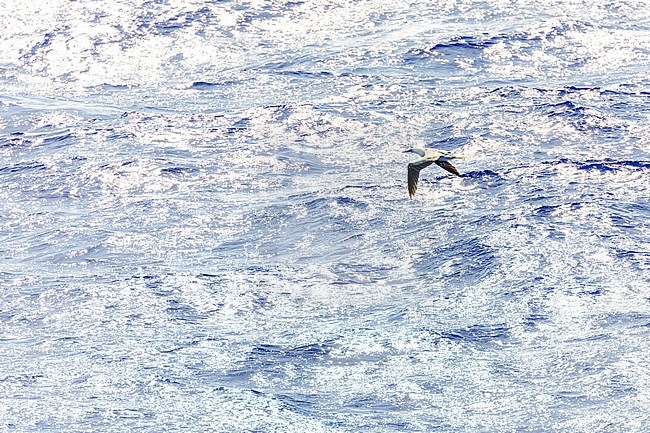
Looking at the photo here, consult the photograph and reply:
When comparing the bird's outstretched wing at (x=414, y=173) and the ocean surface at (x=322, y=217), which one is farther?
the ocean surface at (x=322, y=217)

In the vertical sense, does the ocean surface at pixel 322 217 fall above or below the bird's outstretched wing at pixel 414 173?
below

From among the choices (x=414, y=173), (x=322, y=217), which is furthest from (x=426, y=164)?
(x=322, y=217)

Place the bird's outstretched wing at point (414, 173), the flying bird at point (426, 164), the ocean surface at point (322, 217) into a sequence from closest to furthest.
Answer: the flying bird at point (426, 164), the bird's outstretched wing at point (414, 173), the ocean surface at point (322, 217)

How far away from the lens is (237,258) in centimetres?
4184

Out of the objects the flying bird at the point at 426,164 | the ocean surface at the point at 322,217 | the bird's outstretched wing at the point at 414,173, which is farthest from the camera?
the ocean surface at the point at 322,217

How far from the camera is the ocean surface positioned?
36.0 meters

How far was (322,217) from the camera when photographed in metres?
43.2

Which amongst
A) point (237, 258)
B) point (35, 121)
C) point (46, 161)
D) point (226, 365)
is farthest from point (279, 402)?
point (35, 121)

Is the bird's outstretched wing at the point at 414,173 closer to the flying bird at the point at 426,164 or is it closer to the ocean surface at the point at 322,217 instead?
the flying bird at the point at 426,164

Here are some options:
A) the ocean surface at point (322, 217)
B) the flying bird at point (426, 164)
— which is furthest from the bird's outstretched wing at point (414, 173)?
the ocean surface at point (322, 217)

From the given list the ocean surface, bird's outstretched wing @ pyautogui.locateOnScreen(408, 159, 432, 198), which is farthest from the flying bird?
the ocean surface

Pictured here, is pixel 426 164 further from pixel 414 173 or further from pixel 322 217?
pixel 322 217

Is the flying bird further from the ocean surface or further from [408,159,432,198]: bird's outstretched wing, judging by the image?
the ocean surface

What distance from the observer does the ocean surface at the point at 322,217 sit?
1417 inches
